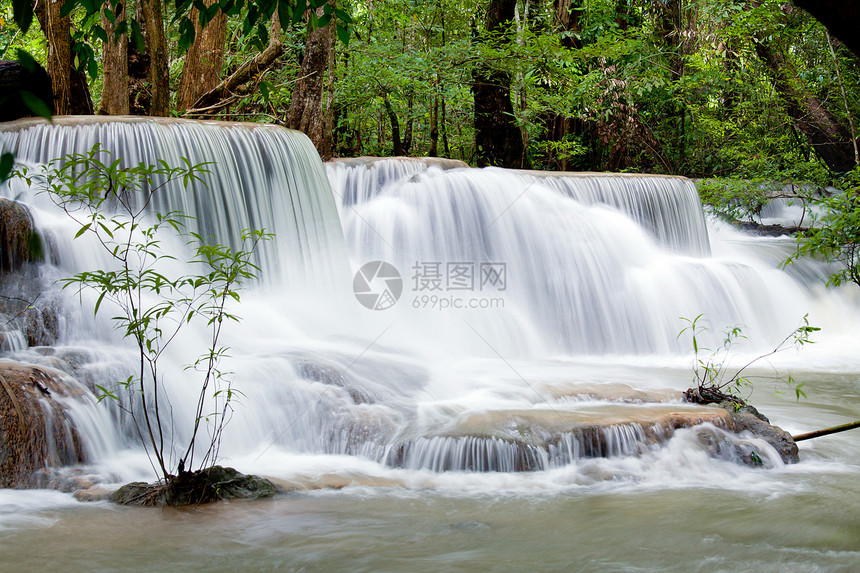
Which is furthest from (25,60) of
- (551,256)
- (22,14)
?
(551,256)

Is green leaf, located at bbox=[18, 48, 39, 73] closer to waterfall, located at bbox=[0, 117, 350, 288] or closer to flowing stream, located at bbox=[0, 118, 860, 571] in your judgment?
flowing stream, located at bbox=[0, 118, 860, 571]

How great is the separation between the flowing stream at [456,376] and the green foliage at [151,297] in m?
0.12

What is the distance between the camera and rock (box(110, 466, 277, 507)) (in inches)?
144

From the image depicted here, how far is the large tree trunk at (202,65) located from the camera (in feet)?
38.7

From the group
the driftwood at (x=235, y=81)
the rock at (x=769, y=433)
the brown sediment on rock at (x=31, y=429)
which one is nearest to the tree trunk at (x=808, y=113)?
the driftwood at (x=235, y=81)

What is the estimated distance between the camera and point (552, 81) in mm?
13391

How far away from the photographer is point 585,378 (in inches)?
257

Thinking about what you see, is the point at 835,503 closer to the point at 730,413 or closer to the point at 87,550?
the point at 730,413

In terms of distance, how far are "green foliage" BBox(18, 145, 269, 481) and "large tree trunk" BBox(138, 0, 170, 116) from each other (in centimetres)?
233

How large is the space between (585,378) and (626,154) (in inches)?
361

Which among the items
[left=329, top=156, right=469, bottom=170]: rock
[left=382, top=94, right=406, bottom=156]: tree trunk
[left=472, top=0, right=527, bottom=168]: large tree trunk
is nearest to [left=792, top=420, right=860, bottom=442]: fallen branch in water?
[left=329, top=156, right=469, bottom=170]: rock

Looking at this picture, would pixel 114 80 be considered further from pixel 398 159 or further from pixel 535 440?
pixel 535 440

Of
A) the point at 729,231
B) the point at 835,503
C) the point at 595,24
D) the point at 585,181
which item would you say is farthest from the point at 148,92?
the point at 835,503

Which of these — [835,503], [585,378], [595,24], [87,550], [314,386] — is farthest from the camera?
[595,24]
